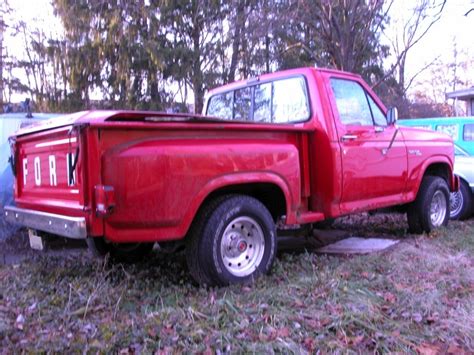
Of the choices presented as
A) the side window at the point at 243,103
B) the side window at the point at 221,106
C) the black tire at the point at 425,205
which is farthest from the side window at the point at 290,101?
the black tire at the point at 425,205

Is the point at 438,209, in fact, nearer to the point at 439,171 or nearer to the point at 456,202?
the point at 439,171

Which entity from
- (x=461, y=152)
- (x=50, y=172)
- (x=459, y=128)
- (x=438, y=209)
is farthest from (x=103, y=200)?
(x=459, y=128)

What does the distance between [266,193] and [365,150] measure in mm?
1360

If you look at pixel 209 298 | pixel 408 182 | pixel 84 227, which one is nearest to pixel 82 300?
pixel 84 227

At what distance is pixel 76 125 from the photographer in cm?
377

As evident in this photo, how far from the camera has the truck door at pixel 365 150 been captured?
5.53m

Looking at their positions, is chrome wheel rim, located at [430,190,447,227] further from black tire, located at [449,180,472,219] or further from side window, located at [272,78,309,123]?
side window, located at [272,78,309,123]

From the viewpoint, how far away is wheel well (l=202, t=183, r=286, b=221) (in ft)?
15.4

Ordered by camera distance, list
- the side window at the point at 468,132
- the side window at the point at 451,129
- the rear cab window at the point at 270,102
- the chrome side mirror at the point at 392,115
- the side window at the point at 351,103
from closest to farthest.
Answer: the rear cab window at the point at 270,102
the side window at the point at 351,103
the chrome side mirror at the point at 392,115
the side window at the point at 468,132
the side window at the point at 451,129

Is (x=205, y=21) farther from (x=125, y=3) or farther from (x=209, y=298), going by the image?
(x=209, y=298)

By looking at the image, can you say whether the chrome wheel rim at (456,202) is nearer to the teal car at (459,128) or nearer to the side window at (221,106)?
the teal car at (459,128)

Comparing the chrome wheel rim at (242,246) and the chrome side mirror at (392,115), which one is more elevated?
the chrome side mirror at (392,115)

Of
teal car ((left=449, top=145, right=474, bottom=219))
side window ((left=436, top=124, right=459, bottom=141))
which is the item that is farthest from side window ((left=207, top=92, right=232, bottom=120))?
side window ((left=436, top=124, right=459, bottom=141))

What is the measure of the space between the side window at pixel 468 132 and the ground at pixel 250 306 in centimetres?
523
